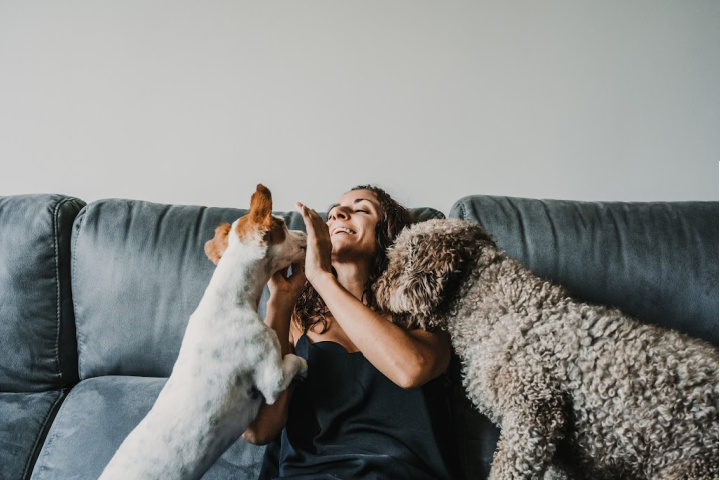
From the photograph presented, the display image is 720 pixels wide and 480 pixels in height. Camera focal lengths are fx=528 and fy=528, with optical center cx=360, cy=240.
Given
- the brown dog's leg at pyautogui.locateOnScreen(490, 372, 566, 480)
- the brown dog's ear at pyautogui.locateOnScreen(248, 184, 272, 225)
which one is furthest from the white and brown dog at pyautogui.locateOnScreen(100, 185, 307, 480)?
the brown dog's leg at pyautogui.locateOnScreen(490, 372, 566, 480)

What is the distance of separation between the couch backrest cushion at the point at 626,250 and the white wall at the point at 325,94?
21.2 inches

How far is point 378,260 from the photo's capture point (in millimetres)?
1700

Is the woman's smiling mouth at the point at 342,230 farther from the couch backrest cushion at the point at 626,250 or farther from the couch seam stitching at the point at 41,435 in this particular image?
the couch seam stitching at the point at 41,435

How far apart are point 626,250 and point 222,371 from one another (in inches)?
53.0

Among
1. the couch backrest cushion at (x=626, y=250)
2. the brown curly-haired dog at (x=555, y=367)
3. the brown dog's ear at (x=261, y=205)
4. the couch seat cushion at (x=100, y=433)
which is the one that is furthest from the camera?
the couch backrest cushion at (x=626, y=250)

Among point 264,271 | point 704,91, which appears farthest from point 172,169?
point 704,91

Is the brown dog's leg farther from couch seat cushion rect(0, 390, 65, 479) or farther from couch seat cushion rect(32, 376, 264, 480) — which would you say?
couch seat cushion rect(0, 390, 65, 479)

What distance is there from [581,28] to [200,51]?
5.51 feet

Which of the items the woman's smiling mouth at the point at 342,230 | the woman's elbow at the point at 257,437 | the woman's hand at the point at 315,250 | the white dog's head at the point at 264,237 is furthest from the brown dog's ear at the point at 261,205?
the woman's elbow at the point at 257,437

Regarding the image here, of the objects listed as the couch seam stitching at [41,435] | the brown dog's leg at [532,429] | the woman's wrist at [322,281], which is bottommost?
Answer: the couch seam stitching at [41,435]

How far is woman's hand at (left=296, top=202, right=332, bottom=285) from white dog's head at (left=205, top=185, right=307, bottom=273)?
5cm

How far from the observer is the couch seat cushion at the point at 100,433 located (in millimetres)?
1597

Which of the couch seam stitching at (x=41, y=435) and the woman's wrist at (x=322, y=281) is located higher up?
the woman's wrist at (x=322, y=281)

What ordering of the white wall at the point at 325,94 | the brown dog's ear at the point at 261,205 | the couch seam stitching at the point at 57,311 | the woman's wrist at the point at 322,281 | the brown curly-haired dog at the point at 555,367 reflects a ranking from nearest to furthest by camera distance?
1. the brown curly-haired dog at the point at 555,367
2. the brown dog's ear at the point at 261,205
3. the woman's wrist at the point at 322,281
4. the couch seam stitching at the point at 57,311
5. the white wall at the point at 325,94
